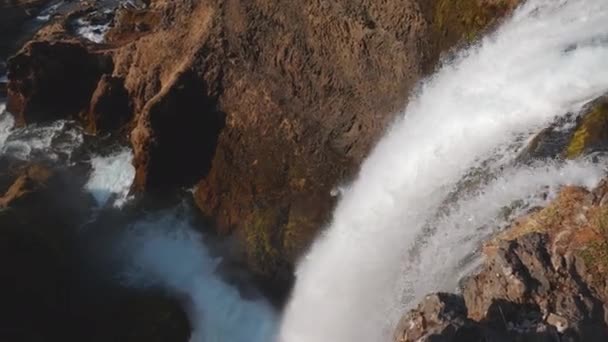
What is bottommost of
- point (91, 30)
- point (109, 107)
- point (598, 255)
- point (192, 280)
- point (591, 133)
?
point (192, 280)

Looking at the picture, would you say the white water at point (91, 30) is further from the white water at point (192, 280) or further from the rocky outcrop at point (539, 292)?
the rocky outcrop at point (539, 292)

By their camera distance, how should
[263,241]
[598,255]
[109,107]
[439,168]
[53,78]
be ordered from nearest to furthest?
[598,255] → [439,168] → [263,241] → [109,107] → [53,78]

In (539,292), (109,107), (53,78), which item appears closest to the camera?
(539,292)

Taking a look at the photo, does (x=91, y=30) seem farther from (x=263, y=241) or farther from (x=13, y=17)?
(x=263, y=241)

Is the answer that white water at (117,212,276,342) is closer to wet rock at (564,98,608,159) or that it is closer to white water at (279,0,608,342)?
white water at (279,0,608,342)

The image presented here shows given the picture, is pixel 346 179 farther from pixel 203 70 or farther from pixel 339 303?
pixel 203 70

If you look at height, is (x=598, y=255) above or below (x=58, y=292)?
above

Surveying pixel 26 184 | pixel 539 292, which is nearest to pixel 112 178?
pixel 26 184

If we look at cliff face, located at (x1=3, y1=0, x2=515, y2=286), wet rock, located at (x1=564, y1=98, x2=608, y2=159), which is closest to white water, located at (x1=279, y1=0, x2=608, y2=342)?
wet rock, located at (x1=564, y1=98, x2=608, y2=159)
